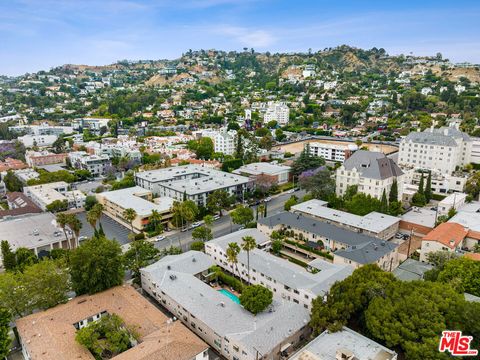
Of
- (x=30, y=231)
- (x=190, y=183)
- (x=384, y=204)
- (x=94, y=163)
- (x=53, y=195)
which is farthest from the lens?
(x=94, y=163)

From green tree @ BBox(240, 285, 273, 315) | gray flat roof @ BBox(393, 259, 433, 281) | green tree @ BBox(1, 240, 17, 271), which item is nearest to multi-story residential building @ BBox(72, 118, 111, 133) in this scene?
green tree @ BBox(1, 240, 17, 271)

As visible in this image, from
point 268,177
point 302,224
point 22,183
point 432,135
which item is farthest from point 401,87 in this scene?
point 22,183

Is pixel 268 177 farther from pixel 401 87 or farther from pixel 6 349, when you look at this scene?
pixel 401 87

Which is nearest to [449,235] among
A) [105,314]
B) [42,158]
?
[105,314]

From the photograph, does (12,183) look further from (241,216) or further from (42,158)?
(241,216)

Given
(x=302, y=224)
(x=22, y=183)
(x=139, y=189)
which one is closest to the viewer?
(x=302, y=224)
